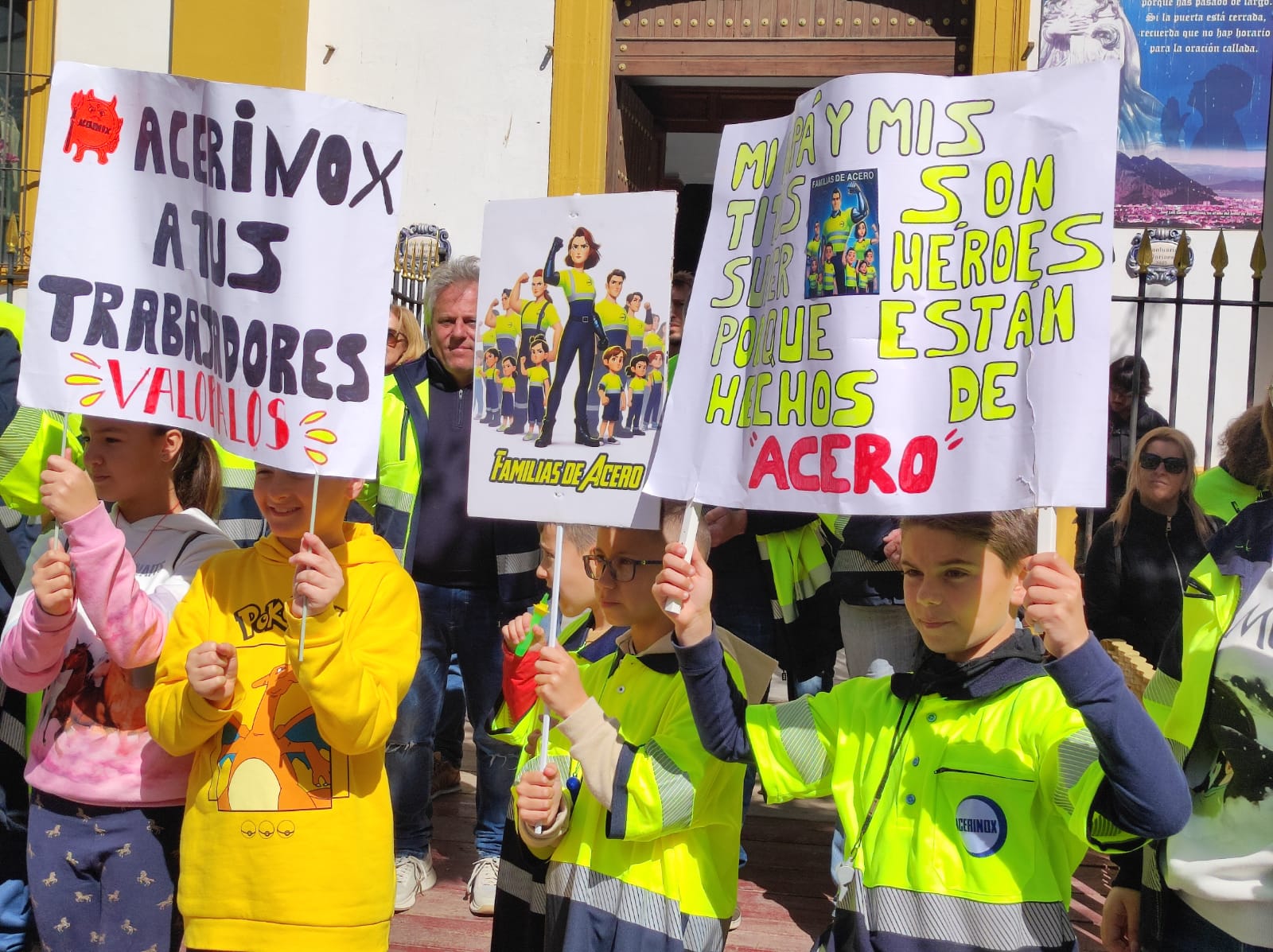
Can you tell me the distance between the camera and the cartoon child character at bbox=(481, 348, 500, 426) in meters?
3.00

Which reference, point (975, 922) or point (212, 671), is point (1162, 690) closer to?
point (975, 922)

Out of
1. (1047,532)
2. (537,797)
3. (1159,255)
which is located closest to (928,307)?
(1047,532)

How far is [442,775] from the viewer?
570 cm

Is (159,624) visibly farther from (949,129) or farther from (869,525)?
(869,525)

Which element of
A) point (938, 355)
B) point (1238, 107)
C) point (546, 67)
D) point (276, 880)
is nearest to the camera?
point (938, 355)

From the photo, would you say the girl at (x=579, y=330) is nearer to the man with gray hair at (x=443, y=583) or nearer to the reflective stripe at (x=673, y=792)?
the reflective stripe at (x=673, y=792)

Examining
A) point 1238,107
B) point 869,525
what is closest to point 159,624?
point 869,525

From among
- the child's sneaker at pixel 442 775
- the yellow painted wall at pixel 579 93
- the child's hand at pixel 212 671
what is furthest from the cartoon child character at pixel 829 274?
the yellow painted wall at pixel 579 93

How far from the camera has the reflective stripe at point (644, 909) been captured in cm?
261

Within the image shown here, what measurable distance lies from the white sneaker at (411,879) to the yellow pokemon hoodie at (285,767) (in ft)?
5.25

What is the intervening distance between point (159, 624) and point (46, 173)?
100 cm

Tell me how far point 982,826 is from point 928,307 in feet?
2.93

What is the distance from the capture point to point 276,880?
2.70 m

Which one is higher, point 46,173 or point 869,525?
point 46,173
